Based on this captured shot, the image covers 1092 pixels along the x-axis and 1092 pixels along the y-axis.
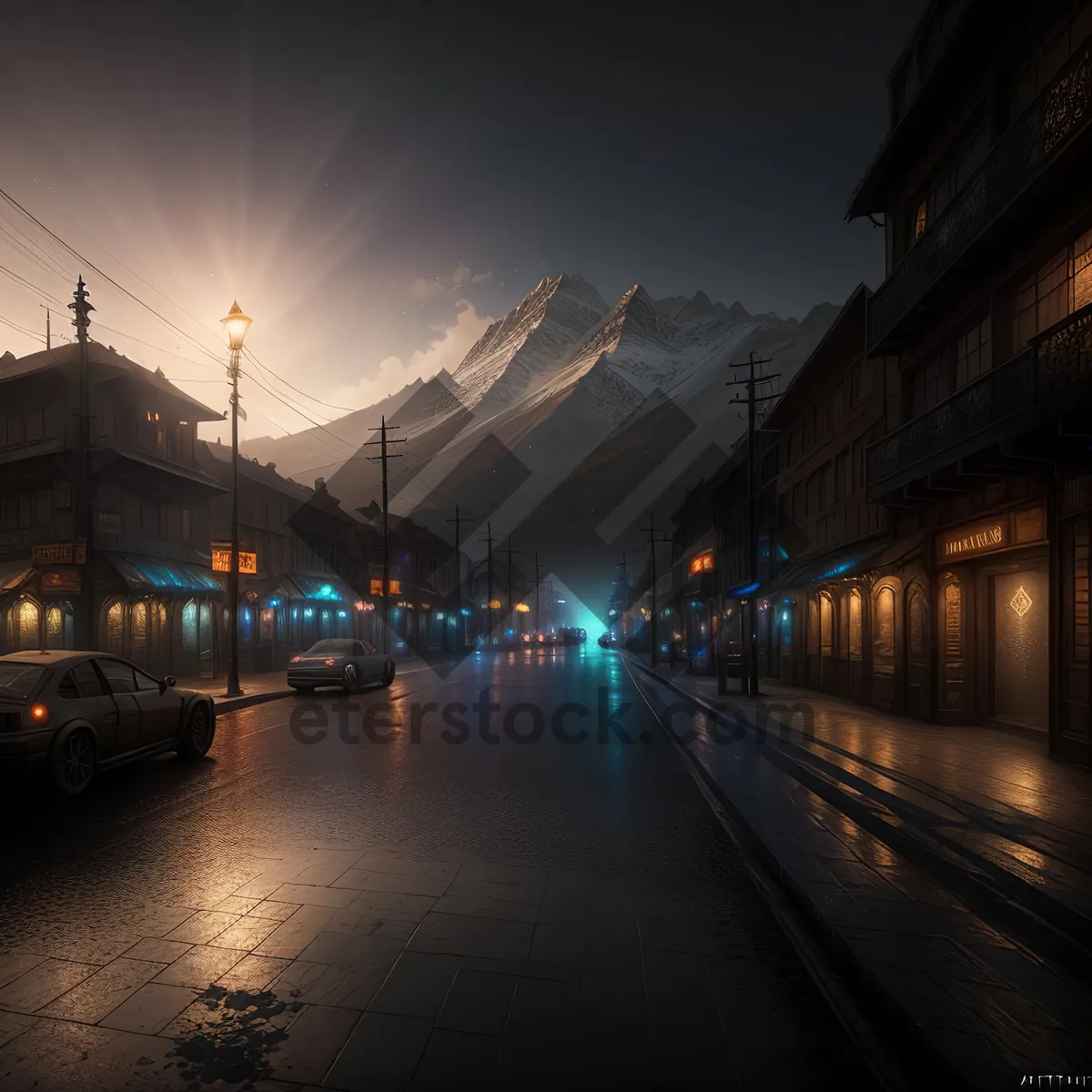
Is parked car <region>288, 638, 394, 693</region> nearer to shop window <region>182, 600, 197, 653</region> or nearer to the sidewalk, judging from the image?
shop window <region>182, 600, 197, 653</region>

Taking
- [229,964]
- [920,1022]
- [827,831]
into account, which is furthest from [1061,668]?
[229,964]

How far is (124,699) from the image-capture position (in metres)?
8.89

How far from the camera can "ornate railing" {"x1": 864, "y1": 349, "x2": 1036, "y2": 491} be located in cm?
1002

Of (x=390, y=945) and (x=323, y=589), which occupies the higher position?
(x=323, y=589)

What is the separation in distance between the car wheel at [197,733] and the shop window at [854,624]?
1518cm

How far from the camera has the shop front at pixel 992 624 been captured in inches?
467

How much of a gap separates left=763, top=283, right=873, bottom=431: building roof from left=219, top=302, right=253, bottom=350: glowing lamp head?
15288 millimetres

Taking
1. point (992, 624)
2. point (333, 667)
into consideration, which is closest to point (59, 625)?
point (333, 667)

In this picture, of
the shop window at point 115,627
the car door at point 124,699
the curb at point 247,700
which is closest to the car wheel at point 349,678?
the curb at point 247,700

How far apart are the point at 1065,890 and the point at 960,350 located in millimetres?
11658

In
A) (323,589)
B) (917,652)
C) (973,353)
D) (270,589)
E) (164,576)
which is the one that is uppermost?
(973,353)

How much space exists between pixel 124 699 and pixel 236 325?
13010 mm

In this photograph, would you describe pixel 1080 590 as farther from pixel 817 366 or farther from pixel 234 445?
pixel 234 445

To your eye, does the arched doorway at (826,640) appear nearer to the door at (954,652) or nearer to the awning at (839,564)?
the awning at (839,564)
